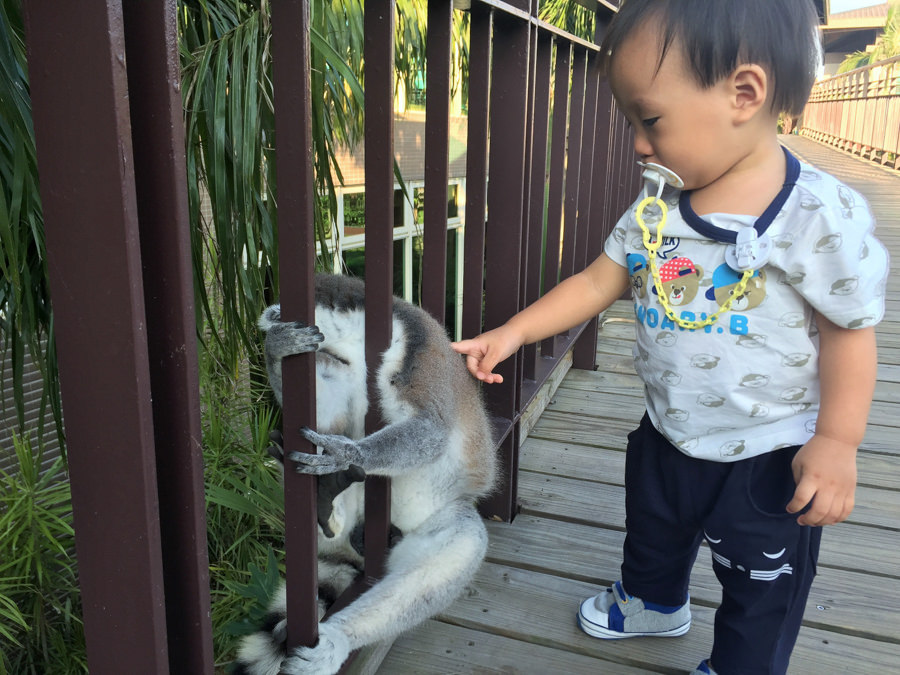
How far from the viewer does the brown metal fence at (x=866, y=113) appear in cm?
1280

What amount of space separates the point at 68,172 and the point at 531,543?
1.71 meters

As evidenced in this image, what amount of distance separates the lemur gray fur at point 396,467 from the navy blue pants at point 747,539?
485mm

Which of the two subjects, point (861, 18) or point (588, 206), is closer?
point (588, 206)

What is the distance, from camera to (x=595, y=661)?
1.68 metres

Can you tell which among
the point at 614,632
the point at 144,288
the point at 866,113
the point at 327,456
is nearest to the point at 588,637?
the point at 614,632

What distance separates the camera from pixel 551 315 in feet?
5.46

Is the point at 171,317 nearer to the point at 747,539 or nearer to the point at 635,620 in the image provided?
the point at 747,539

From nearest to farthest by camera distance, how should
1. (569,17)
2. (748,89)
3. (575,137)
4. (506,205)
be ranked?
1. (748,89)
2. (506,205)
3. (575,137)
4. (569,17)

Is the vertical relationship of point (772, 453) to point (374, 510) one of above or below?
above

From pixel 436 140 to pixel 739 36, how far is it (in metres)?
0.61

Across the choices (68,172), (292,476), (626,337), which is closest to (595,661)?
(292,476)

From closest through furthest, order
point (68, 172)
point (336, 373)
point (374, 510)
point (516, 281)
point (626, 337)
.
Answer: point (68, 172)
point (374, 510)
point (336, 373)
point (516, 281)
point (626, 337)

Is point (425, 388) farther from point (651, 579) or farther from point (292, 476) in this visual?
point (651, 579)

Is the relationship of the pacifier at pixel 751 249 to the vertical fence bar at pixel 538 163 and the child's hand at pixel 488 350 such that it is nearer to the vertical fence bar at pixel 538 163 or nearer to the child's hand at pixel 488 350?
the child's hand at pixel 488 350
